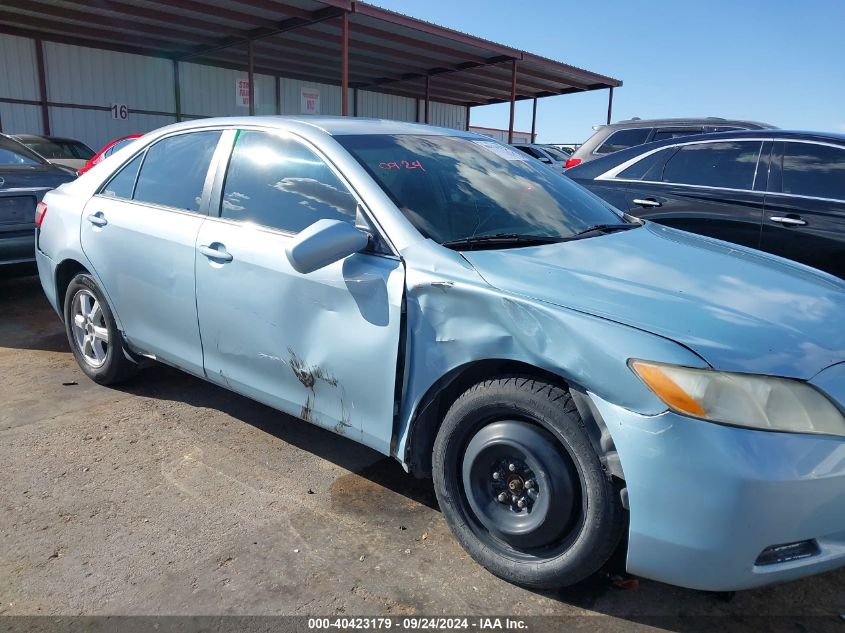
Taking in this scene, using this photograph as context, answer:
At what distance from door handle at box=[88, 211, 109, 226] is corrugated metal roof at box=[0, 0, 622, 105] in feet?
30.5

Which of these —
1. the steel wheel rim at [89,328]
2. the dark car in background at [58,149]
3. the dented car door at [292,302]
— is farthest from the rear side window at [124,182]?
the dark car in background at [58,149]

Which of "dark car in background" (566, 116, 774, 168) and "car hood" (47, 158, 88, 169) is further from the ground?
"dark car in background" (566, 116, 774, 168)

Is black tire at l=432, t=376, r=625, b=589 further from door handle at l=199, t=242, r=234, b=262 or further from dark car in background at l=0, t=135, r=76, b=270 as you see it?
dark car in background at l=0, t=135, r=76, b=270

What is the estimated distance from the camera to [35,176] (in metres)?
5.76

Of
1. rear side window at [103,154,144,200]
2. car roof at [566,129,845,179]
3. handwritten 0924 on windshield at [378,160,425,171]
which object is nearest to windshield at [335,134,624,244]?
handwritten 0924 on windshield at [378,160,425,171]

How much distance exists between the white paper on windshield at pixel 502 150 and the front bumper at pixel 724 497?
72.0 inches

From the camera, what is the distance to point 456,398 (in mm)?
2406

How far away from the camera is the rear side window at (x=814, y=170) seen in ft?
14.6

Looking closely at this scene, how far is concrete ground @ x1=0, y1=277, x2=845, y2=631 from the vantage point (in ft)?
7.16

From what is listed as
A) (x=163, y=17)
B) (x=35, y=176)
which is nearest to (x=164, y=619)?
(x=35, y=176)

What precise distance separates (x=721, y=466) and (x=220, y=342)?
86.8 inches

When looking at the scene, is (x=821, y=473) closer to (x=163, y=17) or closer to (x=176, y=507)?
(x=176, y=507)

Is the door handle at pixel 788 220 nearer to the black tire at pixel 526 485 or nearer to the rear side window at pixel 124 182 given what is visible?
the black tire at pixel 526 485

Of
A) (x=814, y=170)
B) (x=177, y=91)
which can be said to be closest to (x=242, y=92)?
(x=177, y=91)
